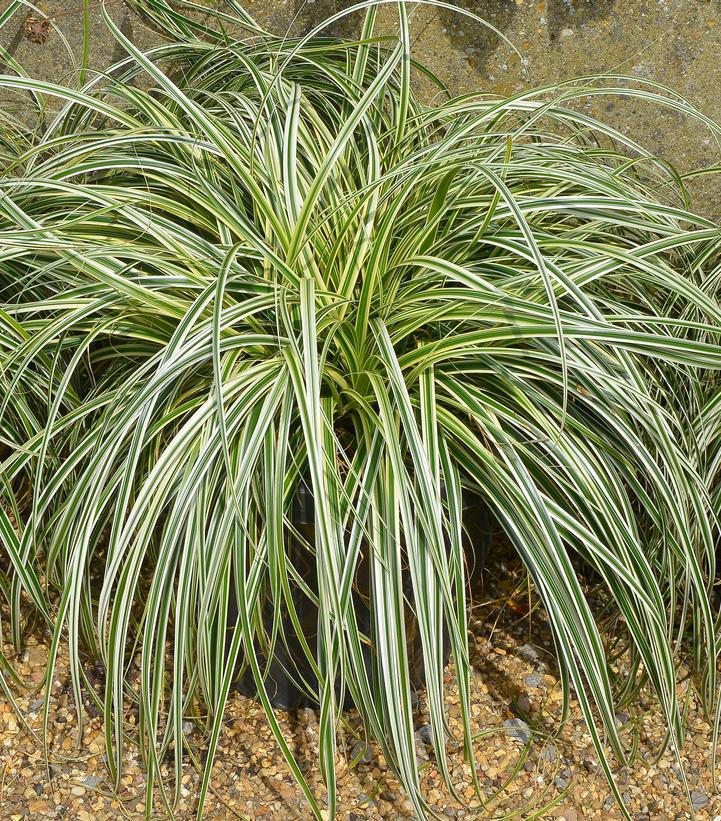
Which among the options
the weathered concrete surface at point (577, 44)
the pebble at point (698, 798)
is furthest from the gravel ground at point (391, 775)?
the weathered concrete surface at point (577, 44)

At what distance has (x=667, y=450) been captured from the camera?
46.4 inches

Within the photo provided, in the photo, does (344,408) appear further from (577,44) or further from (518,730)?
(577,44)

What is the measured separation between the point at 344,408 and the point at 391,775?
1.99 feet

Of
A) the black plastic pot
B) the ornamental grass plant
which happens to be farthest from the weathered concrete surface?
the black plastic pot

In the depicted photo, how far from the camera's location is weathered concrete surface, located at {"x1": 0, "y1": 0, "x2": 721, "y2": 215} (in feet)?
6.39

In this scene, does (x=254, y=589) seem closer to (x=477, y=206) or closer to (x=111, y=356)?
(x=111, y=356)

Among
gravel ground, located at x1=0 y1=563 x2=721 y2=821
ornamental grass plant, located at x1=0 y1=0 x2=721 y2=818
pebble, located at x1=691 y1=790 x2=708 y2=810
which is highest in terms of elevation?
ornamental grass plant, located at x1=0 y1=0 x2=721 y2=818

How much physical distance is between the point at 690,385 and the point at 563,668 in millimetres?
544

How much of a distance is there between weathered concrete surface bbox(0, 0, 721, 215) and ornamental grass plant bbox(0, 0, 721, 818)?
0.55m

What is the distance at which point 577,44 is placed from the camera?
1.97m

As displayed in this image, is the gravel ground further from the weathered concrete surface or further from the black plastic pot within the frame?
the weathered concrete surface

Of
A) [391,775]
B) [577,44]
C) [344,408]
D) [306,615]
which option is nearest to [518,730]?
[391,775]

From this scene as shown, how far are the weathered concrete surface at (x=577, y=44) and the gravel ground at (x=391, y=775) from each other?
1.27 meters

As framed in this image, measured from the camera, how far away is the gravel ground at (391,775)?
133cm
